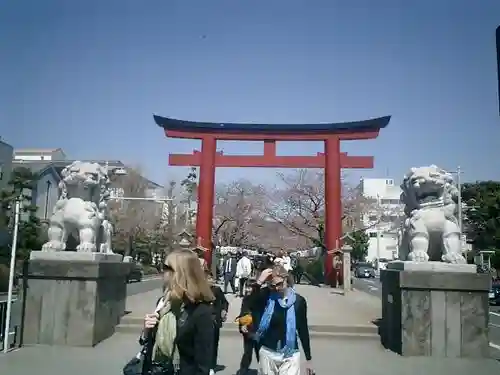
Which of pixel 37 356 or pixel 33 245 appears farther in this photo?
pixel 33 245

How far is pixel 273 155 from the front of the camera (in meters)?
25.3

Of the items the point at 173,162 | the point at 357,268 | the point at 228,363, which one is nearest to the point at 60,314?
the point at 228,363

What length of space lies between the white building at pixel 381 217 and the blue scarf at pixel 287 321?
42.5 metres

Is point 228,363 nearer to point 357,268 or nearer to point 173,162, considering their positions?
point 173,162

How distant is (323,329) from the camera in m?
9.91

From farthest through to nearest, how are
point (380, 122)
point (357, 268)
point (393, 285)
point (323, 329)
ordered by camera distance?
point (357, 268), point (380, 122), point (323, 329), point (393, 285)

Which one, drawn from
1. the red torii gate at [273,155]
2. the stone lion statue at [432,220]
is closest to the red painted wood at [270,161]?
the red torii gate at [273,155]

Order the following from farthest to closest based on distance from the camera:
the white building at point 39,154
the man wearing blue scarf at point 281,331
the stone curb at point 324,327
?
the white building at point 39,154 < the stone curb at point 324,327 < the man wearing blue scarf at point 281,331

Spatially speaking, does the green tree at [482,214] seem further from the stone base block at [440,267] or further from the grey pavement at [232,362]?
the grey pavement at [232,362]

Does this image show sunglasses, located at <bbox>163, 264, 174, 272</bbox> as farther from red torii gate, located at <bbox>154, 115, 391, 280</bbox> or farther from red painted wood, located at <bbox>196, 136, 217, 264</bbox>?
red painted wood, located at <bbox>196, 136, 217, 264</bbox>

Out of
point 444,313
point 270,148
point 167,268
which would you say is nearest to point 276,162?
point 270,148

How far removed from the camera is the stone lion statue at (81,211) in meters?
8.75

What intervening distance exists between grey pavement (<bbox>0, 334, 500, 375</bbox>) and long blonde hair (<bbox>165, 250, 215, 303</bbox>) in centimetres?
422

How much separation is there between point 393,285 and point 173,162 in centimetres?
1855
